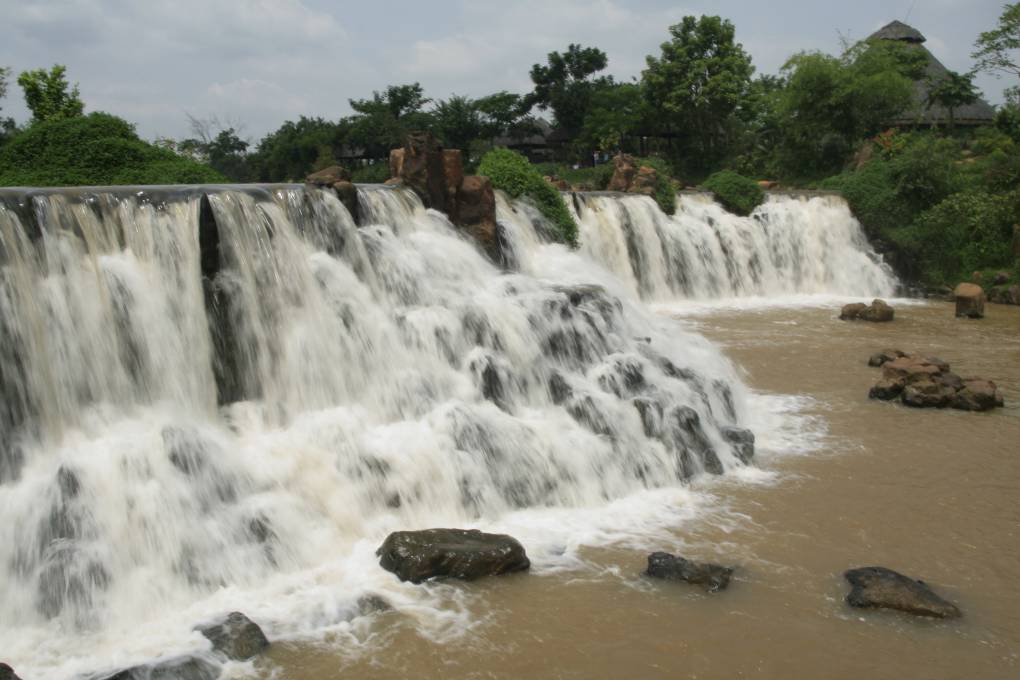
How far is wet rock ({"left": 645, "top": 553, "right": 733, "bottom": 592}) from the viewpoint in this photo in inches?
246

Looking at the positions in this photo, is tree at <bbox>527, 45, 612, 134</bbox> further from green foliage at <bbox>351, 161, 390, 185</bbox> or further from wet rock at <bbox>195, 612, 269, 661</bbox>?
wet rock at <bbox>195, 612, 269, 661</bbox>

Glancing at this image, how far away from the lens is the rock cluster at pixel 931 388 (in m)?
11.0

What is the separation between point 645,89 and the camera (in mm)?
41969

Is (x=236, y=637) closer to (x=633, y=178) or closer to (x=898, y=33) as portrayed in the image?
(x=633, y=178)

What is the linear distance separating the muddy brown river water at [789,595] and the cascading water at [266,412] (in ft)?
1.67

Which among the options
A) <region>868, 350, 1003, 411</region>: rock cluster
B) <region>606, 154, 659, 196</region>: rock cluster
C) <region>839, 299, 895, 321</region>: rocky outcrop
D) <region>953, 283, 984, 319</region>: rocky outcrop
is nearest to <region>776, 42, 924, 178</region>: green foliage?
<region>606, 154, 659, 196</region>: rock cluster

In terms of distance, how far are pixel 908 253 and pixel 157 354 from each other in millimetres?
20909

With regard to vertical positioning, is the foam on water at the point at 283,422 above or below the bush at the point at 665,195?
below

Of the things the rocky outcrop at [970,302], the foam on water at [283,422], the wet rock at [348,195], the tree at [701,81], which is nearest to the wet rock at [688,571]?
the foam on water at [283,422]

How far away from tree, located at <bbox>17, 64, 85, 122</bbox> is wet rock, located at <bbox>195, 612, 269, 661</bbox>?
19.5m

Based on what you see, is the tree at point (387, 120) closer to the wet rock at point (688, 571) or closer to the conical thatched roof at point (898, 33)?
the conical thatched roof at point (898, 33)

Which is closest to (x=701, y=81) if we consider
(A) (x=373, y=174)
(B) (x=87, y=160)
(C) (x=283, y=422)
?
(A) (x=373, y=174)

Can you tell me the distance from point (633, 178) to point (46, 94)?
48.7 feet

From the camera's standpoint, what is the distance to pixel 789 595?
614 centimetres
